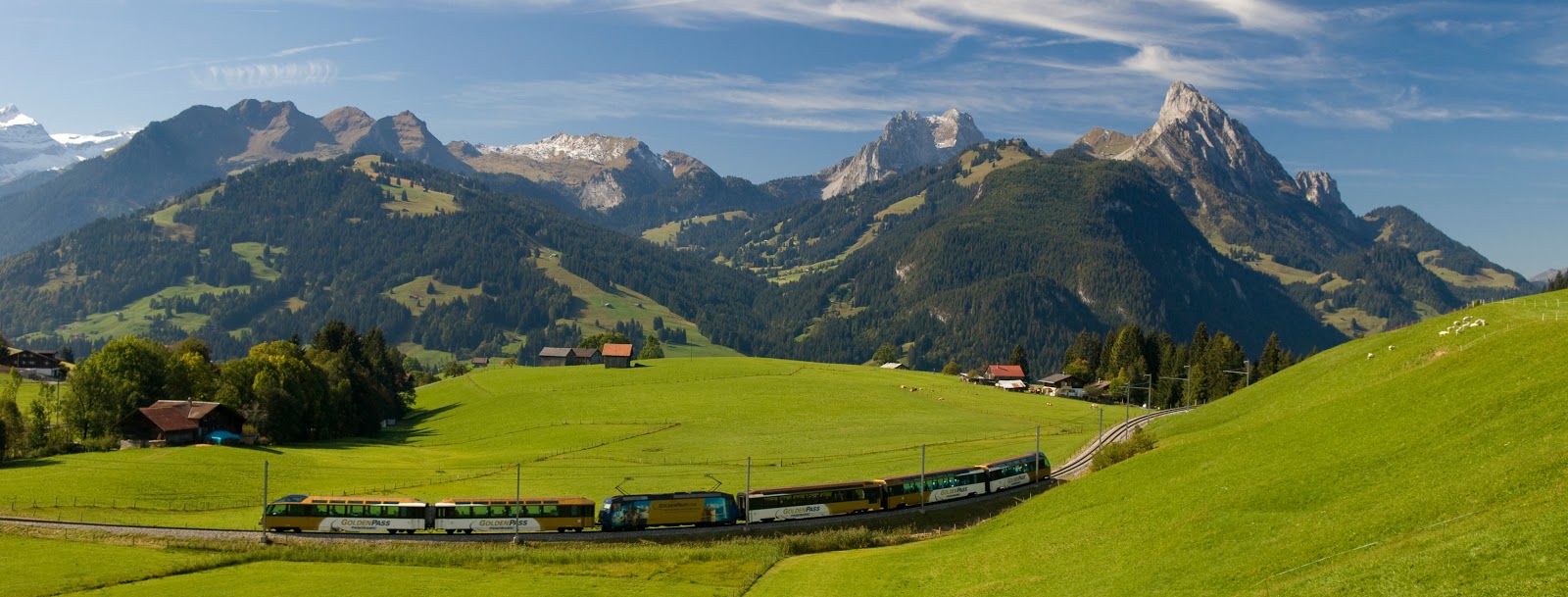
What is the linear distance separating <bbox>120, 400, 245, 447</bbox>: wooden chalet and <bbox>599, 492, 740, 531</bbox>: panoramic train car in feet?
197

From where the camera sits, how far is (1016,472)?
84.9m

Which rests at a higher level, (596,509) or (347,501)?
(347,501)

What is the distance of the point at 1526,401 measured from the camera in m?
45.1

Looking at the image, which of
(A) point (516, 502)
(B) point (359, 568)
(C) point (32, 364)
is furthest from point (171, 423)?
(C) point (32, 364)

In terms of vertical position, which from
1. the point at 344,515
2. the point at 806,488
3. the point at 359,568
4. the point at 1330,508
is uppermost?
the point at 1330,508

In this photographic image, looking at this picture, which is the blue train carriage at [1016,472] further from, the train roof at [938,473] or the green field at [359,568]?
the green field at [359,568]

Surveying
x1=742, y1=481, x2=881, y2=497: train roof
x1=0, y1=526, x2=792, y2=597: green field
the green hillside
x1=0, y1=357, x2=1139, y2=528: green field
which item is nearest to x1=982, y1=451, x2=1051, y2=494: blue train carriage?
x1=0, y1=357, x2=1139, y2=528: green field

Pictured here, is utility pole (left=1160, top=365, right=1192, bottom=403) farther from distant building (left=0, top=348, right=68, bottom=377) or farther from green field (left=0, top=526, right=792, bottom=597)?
distant building (left=0, top=348, right=68, bottom=377)

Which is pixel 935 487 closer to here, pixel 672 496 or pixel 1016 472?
pixel 1016 472

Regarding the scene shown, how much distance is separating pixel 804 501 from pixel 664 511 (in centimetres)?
1075

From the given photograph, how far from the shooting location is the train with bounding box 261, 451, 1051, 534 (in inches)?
2849

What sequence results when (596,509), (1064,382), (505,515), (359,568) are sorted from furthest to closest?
(1064,382) < (596,509) < (505,515) < (359,568)

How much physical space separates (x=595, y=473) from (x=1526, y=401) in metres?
73.5

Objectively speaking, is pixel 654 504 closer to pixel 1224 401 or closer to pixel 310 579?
pixel 310 579
